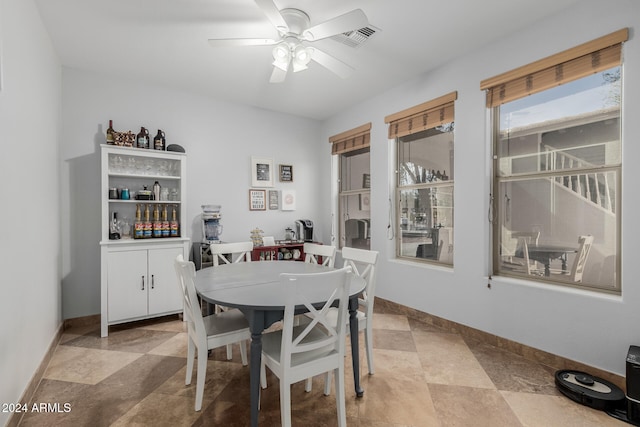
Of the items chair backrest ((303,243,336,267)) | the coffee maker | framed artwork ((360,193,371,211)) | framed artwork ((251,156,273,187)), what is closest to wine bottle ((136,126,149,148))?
framed artwork ((251,156,273,187))

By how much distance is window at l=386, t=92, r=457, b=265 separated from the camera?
11.0ft

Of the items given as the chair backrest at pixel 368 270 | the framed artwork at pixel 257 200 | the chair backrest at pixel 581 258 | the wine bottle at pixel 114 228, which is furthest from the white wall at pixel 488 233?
the wine bottle at pixel 114 228

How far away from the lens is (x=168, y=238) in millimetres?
3439

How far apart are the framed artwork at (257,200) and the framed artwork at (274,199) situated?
0.09 metres

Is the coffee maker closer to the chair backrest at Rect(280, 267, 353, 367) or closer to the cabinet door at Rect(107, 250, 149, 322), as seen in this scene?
the cabinet door at Rect(107, 250, 149, 322)

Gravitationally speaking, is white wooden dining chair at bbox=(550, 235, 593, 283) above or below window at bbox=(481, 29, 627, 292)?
below

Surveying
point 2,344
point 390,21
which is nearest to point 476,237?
point 390,21

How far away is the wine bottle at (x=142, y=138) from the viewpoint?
339 centimetres

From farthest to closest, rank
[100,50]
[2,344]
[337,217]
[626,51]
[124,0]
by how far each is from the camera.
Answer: [337,217] → [100,50] → [124,0] → [626,51] → [2,344]

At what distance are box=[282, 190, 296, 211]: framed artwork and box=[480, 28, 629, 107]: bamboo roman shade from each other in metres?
2.92

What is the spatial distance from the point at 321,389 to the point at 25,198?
7.83ft

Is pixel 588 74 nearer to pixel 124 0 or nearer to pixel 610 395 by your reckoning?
pixel 610 395

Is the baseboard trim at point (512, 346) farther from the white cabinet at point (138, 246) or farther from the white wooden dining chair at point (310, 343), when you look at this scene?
the white cabinet at point (138, 246)

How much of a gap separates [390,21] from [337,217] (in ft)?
9.69
